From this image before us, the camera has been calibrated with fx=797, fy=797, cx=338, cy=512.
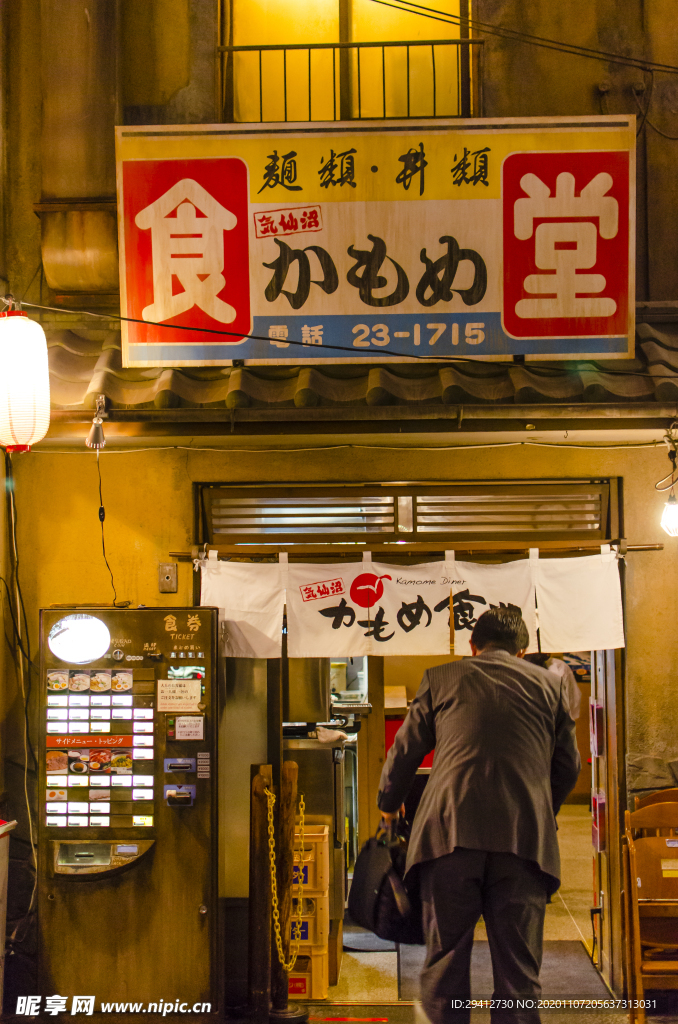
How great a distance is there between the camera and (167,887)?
6.21m

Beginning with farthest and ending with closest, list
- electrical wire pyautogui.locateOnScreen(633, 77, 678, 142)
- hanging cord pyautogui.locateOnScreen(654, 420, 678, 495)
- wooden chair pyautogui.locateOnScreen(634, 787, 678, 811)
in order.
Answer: electrical wire pyautogui.locateOnScreen(633, 77, 678, 142) < wooden chair pyautogui.locateOnScreen(634, 787, 678, 811) < hanging cord pyautogui.locateOnScreen(654, 420, 678, 495)

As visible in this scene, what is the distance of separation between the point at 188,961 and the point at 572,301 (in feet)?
20.4

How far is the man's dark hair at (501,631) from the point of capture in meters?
4.68

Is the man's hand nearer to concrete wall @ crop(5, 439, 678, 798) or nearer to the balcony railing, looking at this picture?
concrete wall @ crop(5, 439, 678, 798)

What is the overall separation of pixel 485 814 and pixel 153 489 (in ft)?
14.7

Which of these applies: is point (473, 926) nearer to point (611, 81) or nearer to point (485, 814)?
point (485, 814)

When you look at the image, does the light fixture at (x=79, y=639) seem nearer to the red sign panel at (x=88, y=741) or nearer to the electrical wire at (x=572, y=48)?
the red sign panel at (x=88, y=741)

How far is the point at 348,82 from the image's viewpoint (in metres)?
7.96

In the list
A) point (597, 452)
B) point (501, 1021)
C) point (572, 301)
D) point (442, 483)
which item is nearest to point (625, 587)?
point (597, 452)

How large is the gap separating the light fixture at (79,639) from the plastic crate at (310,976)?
313 centimetres

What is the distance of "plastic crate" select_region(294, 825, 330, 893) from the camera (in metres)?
6.91

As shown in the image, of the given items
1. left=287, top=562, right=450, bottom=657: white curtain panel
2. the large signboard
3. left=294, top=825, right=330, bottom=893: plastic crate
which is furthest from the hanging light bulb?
left=294, top=825, right=330, bottom=893: plastic crate

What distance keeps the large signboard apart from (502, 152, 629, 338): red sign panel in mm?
12

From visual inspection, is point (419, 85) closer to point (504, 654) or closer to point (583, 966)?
point (504, 654)
